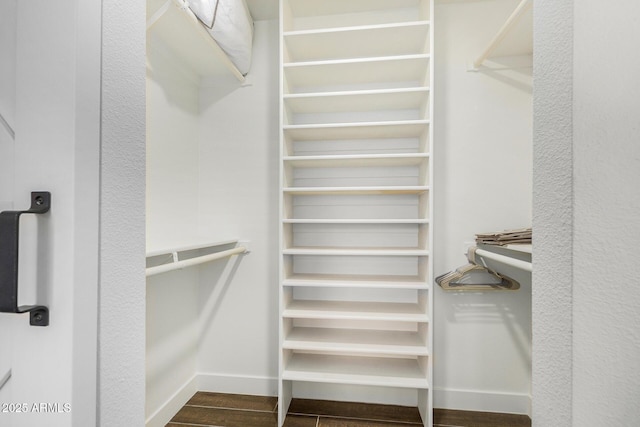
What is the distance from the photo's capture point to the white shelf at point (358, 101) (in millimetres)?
1538

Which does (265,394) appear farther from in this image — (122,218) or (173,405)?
(122,218)

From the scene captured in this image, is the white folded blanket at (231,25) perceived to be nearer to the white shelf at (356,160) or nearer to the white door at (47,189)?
the white shelf at (356,160)

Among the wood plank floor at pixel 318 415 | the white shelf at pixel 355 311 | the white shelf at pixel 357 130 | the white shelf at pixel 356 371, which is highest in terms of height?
the white shelf at pixel 357 130

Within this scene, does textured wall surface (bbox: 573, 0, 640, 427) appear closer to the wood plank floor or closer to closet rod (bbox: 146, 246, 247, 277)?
closet rod (bbox: 146, 246, 247, 277)

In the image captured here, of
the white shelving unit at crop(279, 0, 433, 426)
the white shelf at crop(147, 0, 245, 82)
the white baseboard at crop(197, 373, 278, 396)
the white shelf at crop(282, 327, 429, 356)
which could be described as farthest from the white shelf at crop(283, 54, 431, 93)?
the white baseboard at crop(197, 373, 278, 396)

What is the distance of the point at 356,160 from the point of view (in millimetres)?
1635

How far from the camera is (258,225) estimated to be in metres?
1.92

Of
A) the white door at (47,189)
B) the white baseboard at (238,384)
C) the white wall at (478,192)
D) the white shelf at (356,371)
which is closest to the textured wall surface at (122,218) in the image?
the white door at (47,189)

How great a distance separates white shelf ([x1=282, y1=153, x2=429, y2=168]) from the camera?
1.53m

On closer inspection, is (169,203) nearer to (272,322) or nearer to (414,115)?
(272,322)

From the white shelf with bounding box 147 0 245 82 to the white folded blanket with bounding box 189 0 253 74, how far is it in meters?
0.03

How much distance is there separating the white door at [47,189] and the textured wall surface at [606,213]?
83cm

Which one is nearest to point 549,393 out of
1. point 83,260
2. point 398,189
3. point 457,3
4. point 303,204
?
point 83,260

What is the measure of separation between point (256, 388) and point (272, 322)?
42 centimetres
